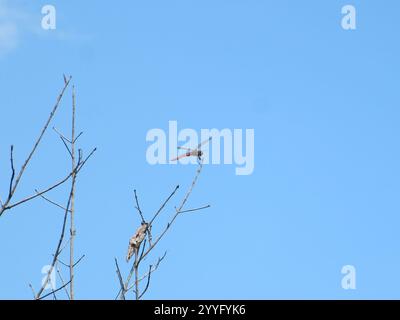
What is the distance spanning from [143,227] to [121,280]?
0.52m

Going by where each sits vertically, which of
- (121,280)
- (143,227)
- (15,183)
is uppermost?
(15,183)
